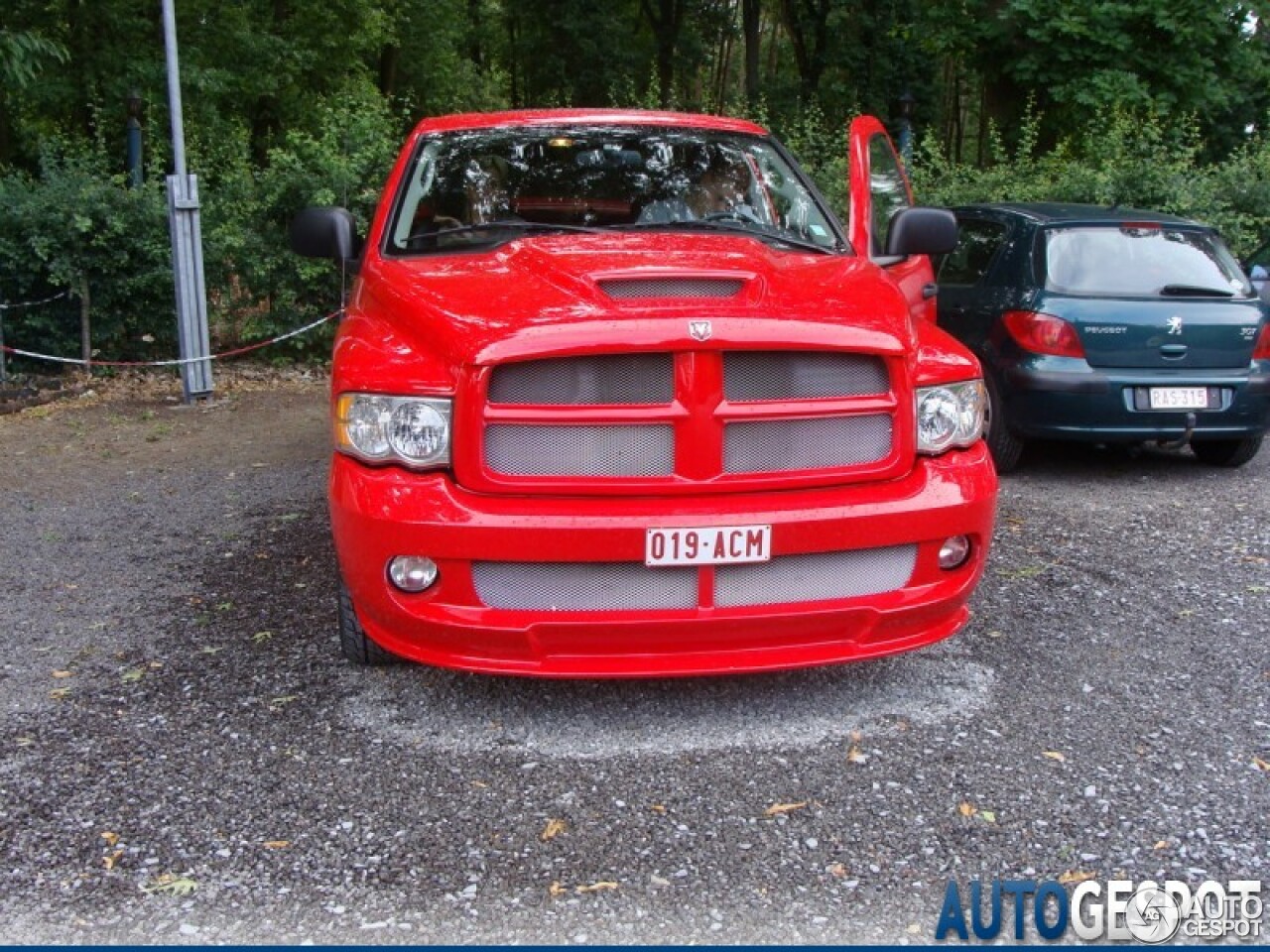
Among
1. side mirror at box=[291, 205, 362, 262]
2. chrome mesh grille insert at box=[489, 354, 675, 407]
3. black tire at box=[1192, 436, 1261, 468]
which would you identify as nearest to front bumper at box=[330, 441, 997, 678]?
chrome mesh grille insert at box=[489, 354, 675, 407]

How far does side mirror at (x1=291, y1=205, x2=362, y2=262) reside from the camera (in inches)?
193

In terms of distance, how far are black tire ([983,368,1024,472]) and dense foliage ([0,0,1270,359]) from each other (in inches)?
214

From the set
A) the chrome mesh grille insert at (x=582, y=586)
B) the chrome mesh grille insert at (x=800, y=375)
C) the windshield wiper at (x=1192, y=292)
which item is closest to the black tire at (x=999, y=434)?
the windshield wiper at (x=1192, y=292)

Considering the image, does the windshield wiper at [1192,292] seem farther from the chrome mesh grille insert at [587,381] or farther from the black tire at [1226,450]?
the chrome mesh grille insert at [587,381]

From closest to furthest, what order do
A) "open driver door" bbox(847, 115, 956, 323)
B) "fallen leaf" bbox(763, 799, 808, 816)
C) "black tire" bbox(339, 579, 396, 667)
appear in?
1. "fallen leaf" bbox(763, 799, 808, 816)
2. "black tire" bbox(339, 579, 396, 667)
3. "open driver door" bbox(847, 115, 956, 323)

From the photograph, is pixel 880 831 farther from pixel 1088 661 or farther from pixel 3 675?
pixel 3 675

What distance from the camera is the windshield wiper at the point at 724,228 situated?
461cm

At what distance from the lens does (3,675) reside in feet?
13.9

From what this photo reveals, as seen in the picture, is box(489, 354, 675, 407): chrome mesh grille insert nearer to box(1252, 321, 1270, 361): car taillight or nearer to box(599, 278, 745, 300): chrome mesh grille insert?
box(599, 278, 745, 300): chrome mesh grille insert

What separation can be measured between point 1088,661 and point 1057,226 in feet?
12.2

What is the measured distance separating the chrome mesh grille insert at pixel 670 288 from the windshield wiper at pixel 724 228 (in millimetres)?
956

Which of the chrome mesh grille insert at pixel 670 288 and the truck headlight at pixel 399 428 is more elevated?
the chrome mesh grille insert at pixel 670 288

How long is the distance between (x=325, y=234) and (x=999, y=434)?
4.25 meters

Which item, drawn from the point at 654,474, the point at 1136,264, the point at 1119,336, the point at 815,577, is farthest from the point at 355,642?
the point at 1136,264
